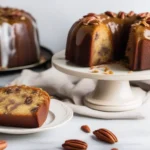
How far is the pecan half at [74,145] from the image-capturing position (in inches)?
37.4

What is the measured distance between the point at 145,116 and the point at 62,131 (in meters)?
0.19

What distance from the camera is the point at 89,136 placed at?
1022mm

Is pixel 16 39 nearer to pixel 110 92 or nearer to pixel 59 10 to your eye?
pixel 59 10

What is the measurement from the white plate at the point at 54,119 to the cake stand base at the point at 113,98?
3.8 inches

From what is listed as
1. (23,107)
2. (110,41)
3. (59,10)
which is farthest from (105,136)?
(59,10)

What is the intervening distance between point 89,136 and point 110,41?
26cm

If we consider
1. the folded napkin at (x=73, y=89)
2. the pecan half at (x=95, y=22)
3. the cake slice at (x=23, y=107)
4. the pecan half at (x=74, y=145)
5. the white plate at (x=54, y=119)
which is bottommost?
the folded napkin at (x=73, y=89)

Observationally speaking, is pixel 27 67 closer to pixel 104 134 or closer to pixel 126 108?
pixel 126 108

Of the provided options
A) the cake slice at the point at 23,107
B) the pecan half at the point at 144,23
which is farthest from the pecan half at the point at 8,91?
the pecan half at the point at 144,23

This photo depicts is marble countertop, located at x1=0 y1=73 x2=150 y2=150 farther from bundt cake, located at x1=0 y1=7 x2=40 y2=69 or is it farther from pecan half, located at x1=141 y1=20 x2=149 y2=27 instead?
bundt cake, located at x1=0 y1=7 x2=40 y2=69

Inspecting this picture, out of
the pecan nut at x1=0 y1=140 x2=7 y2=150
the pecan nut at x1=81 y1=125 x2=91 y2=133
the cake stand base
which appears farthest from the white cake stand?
the pecan nut at x1=0 y1=140 x2=7 y2=150

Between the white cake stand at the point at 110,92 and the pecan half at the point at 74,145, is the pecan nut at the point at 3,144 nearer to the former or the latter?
the pecan half at the point at 74,145

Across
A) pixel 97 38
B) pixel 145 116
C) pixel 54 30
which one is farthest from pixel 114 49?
pixel 54 30

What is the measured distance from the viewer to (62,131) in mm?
1047
